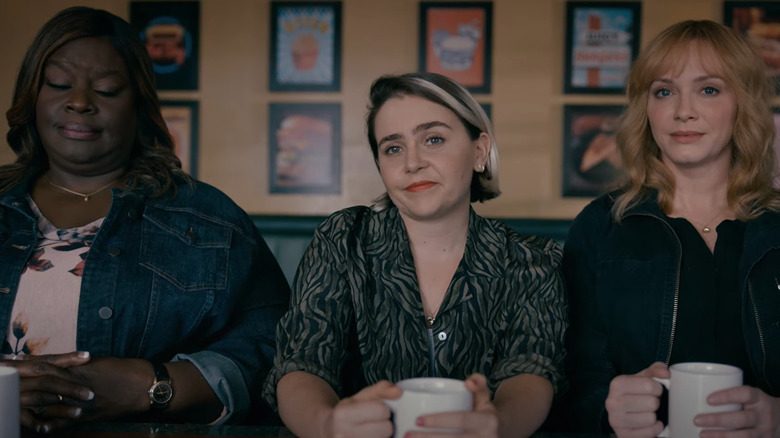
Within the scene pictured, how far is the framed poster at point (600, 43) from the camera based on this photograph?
124 inches

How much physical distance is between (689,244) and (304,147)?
187 cm

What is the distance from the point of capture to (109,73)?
179cm

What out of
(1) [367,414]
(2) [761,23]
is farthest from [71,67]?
(2) [761,23]

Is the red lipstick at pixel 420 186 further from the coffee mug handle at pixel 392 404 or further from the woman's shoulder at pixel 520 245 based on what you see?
the coffee mug handle at pixel 392 404

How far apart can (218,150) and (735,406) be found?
2.57 meters

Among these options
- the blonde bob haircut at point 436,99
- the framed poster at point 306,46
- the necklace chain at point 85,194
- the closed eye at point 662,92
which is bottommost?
the necklace chain at point 85,194

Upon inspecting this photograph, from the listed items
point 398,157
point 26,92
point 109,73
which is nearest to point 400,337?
point 398,157

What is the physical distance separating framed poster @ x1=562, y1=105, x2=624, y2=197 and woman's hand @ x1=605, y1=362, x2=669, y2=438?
2046 mm

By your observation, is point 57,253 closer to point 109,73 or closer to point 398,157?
point 109,73

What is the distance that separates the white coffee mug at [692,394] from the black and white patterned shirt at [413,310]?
463mm

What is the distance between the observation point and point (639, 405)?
116cm

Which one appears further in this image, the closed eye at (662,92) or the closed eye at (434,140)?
the closed eye at (662,92)

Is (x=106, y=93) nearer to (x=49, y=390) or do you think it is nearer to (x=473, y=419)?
(x=49, y=390)

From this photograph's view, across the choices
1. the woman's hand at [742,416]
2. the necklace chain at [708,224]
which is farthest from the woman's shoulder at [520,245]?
the woman's hand at [742,416]
